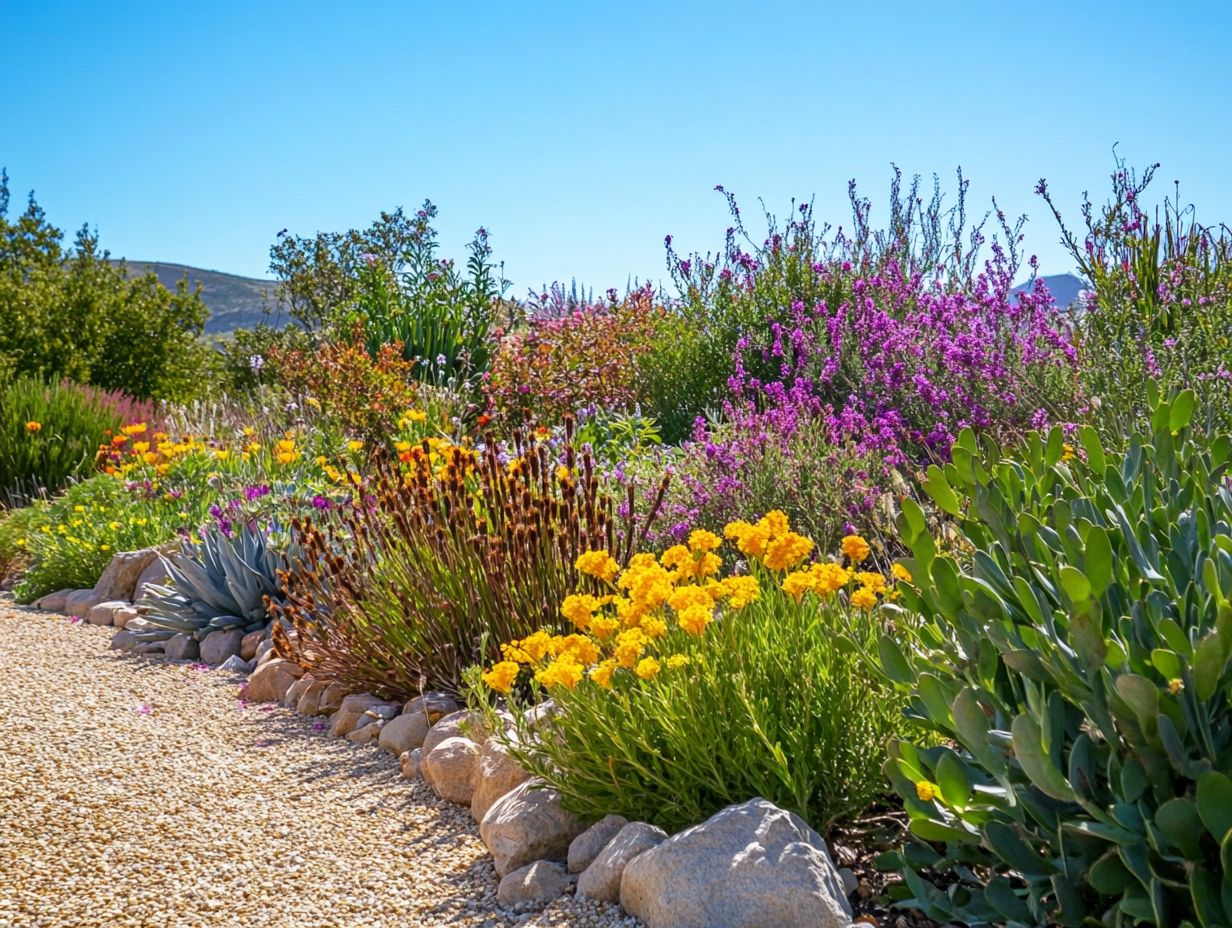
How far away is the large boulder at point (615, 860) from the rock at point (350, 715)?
1834mm

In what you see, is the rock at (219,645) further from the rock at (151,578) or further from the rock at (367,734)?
the rock at (367,734)

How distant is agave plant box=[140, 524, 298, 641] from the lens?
5.88m

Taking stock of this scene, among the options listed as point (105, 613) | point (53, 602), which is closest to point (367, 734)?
point (105, 613)

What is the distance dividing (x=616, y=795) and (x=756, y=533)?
83 centimetres

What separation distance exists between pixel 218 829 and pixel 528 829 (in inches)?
41.8

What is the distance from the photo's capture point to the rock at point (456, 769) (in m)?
3.48

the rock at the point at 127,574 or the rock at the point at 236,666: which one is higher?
the rock at the point at 127,574

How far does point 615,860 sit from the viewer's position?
267cm

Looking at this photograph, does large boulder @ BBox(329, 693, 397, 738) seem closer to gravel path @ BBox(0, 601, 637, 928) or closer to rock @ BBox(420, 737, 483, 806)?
gravel path @ BBox(0, 601, 637, 928)

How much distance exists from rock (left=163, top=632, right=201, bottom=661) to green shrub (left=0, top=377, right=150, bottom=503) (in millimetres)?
5456

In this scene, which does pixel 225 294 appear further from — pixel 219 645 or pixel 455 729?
pixel 455 729

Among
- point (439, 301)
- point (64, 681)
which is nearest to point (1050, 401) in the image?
point (64, 681)

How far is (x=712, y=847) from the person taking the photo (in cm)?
247

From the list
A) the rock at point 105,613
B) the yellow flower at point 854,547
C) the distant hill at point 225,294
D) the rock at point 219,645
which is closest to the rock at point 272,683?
the rock at point 219,645
